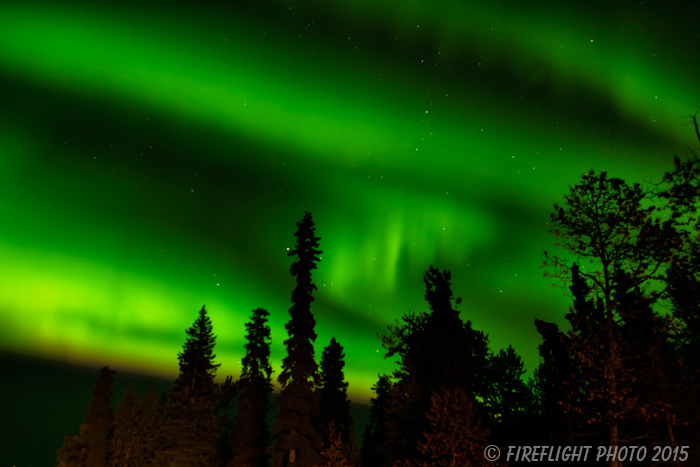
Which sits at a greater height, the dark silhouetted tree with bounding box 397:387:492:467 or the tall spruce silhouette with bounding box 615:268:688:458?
the tall spruce silhouette with bounding box 615:268:688:458

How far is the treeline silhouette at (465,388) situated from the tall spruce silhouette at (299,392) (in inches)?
4.1

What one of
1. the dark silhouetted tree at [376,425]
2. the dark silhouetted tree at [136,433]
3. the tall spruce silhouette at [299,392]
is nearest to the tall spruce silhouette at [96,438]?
the dark silhouetted tree at [136,433]

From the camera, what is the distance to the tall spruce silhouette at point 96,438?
6981cm

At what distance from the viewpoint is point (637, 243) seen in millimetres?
17516

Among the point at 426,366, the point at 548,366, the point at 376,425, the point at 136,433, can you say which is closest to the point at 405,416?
Answer: the point at 426,366

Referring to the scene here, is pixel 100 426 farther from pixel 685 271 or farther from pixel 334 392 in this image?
pixel 685 271

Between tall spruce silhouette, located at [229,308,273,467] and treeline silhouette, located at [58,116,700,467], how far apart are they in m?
0.17

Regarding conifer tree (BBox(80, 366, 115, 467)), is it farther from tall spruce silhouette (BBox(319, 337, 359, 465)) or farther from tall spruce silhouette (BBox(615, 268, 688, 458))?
tall spruce silhouette (BBox(615, 268, 688, 458))

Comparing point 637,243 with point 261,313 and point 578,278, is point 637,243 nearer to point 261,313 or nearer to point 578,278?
point 578,278

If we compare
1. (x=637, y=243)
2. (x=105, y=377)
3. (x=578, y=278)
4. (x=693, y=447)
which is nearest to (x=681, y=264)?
(x=637, y=243)

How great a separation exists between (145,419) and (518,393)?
166 feet

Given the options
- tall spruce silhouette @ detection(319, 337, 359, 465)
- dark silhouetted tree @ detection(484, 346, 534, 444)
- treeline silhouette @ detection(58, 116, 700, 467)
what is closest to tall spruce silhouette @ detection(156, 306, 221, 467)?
treeline silhouette @ detection(58, 116, 700, 467)

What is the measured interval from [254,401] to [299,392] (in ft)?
76.8

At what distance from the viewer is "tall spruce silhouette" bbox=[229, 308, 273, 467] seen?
192 feet
